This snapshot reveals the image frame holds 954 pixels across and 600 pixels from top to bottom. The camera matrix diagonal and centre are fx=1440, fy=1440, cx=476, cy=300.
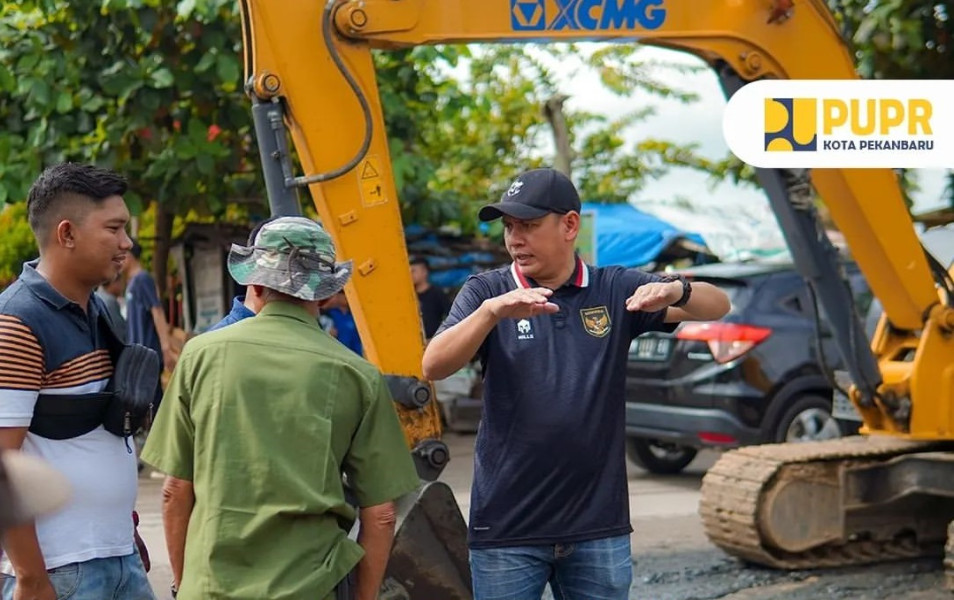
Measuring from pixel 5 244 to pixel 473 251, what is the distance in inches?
208

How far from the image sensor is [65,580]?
132 inches

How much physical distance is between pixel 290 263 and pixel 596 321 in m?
1.04

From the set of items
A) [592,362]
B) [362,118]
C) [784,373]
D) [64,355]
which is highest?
[362,118]

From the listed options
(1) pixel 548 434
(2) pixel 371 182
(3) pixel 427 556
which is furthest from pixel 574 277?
(2) pixel 371 182

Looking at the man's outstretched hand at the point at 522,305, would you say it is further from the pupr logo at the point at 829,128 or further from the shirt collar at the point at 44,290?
the pupr logo at the point at 829,128

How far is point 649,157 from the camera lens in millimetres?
24016

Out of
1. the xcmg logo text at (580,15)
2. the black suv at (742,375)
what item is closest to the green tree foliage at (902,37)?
the black suv at (742,375)

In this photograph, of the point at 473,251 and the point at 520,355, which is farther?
the point at 473,251

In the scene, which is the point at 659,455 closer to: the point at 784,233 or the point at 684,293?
the point at 784,233

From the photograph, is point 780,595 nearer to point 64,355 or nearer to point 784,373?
point 784,373

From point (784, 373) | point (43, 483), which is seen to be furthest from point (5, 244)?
point (43, 483)

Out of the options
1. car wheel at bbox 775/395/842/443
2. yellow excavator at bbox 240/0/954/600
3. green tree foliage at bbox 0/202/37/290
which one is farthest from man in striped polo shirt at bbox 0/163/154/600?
green tree foliage at bbox 0/202/37/290

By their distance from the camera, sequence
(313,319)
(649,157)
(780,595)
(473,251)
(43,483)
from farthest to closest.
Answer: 1. (649,157)
2. (473,251)
3. (780,595)
4. (313,319)
5. (43,483)

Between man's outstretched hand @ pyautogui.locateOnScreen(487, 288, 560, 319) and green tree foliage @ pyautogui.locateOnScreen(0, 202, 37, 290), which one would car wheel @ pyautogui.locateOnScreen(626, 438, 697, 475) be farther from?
man's outstretched hand @ pyautogui.locateOnScreen(487, 288, 560, 319)
